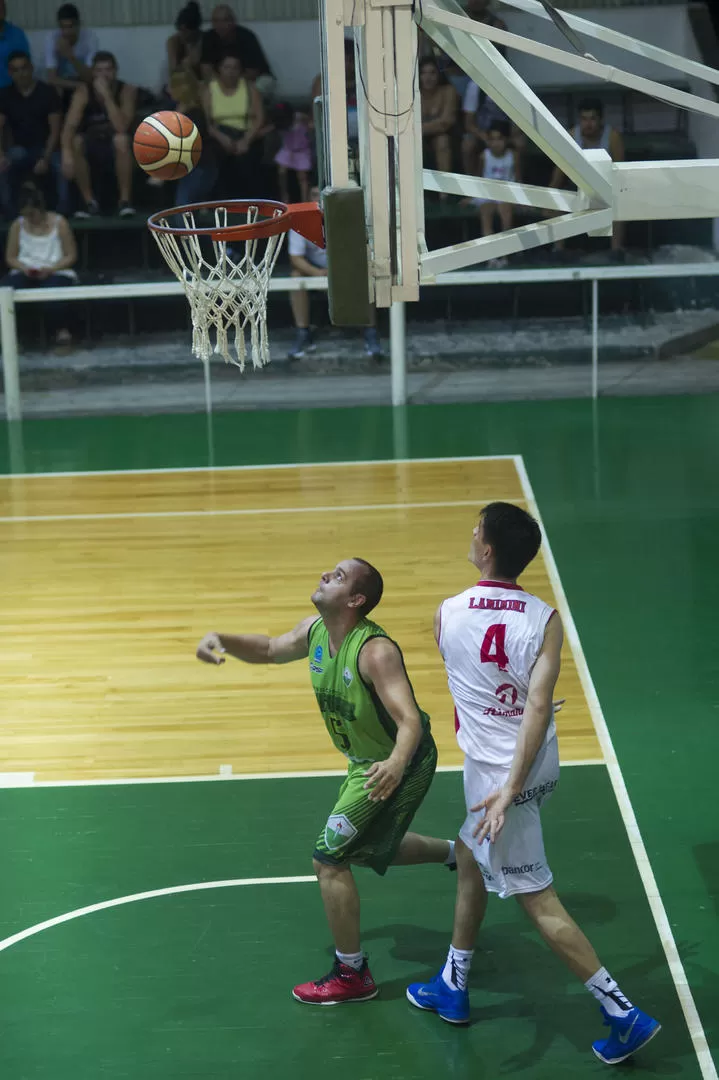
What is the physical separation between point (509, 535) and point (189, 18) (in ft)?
48.8

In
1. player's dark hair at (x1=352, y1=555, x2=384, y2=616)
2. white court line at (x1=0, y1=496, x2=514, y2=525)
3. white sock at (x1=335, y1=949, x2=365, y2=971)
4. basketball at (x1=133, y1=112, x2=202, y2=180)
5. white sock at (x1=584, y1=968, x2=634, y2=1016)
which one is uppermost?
basketball at (x1=133, y1=112, x2=202, y2=180)

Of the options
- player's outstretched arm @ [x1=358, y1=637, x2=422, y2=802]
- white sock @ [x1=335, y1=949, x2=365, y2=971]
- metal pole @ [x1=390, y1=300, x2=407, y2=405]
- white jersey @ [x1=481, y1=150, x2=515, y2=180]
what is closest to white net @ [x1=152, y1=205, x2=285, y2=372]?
player's outstretched arm @ [x1=358, y1=637, x2=422, y2=802]

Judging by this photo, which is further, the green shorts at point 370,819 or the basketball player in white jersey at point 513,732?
the green shorts at point 370,819

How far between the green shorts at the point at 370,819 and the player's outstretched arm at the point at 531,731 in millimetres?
360

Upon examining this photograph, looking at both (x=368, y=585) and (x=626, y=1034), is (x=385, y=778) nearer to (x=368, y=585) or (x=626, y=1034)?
(x=368, y=585)

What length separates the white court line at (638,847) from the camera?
4.61 meters

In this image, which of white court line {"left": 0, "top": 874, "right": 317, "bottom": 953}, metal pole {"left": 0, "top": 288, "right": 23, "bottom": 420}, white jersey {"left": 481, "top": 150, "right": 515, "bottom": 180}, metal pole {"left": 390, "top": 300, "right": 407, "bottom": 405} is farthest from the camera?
white jersey {"left": 481, "top": 150, "right": 515, "bottom": 180}

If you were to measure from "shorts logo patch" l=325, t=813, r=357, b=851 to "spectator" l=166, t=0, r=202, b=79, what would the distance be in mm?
14541

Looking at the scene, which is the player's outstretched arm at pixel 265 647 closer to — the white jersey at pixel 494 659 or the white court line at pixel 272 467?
the white jersey at pixel 494 659

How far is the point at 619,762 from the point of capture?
665cm

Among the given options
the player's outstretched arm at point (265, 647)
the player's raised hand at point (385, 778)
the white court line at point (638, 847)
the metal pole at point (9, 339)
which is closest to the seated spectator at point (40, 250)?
the metal pole at point (9, 339)

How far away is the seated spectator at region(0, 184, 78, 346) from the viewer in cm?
1570

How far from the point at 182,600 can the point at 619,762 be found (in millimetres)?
3392

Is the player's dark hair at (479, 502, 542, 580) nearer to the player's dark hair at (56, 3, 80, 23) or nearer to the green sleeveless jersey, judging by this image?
the green sleeveless jersey
